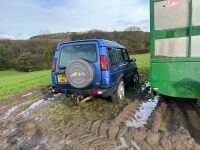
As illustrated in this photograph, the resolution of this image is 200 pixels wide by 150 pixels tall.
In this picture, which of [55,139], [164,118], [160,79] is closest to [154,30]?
[160,79]

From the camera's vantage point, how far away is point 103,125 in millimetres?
5793

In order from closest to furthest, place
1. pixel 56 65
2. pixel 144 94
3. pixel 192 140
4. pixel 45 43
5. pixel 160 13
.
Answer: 1. pixel 192 140
2. pixel 160 13
3. pixel 56 65
4. pixel 144 94
5. pixel 45 43

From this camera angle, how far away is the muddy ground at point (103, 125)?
4.73m

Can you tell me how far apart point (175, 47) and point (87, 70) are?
92.6 inches

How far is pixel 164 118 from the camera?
6164mm

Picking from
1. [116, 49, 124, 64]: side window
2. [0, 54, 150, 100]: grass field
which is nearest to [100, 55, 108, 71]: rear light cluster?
[116, 49, 124, 64]: side window

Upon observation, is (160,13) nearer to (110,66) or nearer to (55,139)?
(110,66)

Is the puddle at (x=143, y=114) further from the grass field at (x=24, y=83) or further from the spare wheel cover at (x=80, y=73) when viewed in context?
the grass field at (x=24, y=83)

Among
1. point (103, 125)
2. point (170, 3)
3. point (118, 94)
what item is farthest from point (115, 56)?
point (103, 125)

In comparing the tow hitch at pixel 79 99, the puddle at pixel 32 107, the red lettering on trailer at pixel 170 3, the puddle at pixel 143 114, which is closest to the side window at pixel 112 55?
the tow hitch at pixel 79 99

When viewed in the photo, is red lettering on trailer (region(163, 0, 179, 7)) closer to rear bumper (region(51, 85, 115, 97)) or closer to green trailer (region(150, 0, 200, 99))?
green trailer (region(150, 0, 200, 99))

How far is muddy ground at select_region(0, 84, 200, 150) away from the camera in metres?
4.73

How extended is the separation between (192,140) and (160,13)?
3328 mm

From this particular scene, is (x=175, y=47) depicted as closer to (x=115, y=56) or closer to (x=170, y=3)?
(x=170, y=3)
